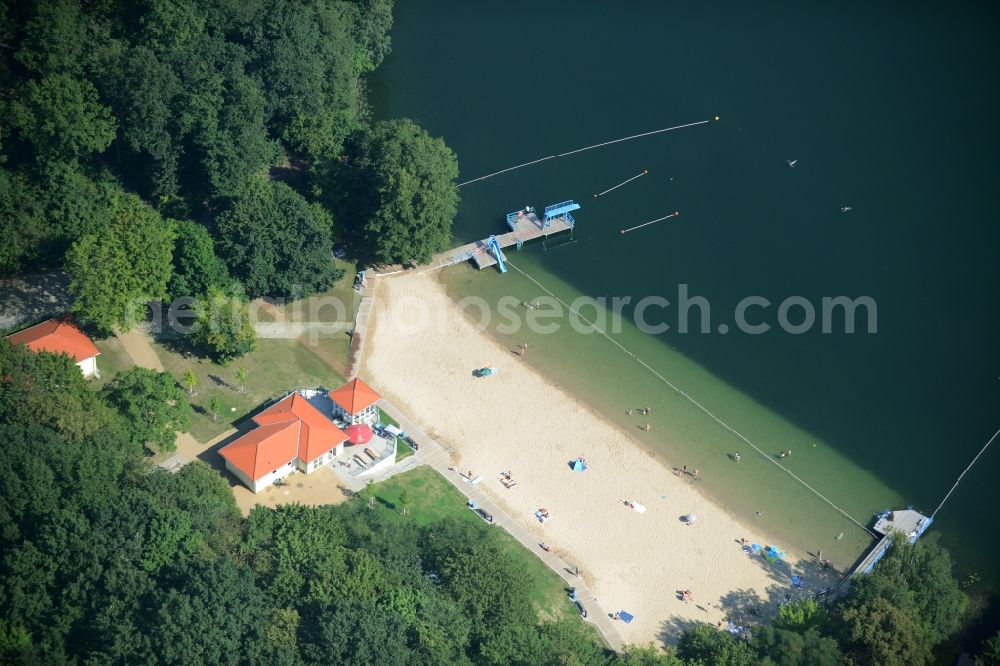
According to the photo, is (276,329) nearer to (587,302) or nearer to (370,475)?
(370,475)

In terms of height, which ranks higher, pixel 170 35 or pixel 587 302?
pixel 170 35

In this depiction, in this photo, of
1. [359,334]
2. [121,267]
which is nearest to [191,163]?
[121,267]

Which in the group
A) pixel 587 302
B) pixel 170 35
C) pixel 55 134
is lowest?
pixel 587 302

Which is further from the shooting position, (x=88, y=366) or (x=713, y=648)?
(x=88, y=366)

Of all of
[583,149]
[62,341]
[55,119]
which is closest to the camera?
[62,341]

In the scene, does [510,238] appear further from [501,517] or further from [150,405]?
[150,405]

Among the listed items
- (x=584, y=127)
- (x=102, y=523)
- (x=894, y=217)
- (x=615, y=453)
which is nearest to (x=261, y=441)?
(x=102, y=523)

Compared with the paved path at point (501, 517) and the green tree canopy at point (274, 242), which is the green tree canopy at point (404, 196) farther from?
the paved path at point (501, 517)

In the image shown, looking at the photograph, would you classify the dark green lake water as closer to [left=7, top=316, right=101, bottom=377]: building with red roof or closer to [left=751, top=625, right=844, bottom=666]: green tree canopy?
[left=751, top=625, right=844, bottom=666]: green tree canopy
